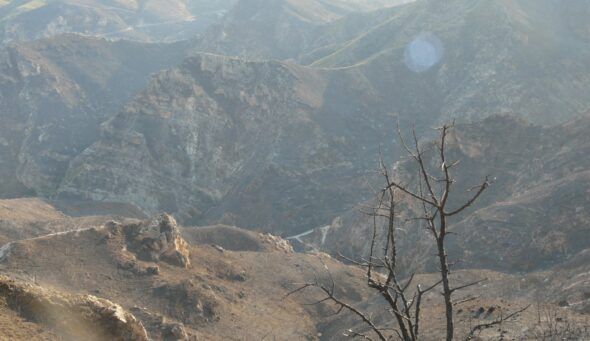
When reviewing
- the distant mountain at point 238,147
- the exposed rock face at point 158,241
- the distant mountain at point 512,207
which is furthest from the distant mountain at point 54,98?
the distant mountain at point 512,207

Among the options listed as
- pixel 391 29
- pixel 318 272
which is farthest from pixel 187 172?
pixel 391 29

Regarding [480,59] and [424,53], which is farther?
[424,53]

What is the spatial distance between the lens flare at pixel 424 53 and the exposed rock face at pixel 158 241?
2806 inches

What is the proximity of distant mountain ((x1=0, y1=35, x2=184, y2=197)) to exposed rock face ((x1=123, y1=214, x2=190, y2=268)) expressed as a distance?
46659 mm

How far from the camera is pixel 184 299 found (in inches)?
1380

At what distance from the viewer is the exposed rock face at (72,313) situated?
1689 cm

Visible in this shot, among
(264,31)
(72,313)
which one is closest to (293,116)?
(72,313)

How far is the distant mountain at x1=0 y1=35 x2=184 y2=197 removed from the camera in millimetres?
→ 84875

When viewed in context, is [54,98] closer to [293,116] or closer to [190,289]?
[293,116]

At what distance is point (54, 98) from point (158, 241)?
241 ft

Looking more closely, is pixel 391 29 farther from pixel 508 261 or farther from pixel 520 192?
pixel 508 261

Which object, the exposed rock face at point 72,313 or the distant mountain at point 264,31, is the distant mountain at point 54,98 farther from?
the exposed rock face at point 72,313

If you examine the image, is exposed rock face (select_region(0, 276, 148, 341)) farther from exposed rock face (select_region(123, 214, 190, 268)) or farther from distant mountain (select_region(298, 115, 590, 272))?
distant mountain (select_region(298, 115, 590, 272))

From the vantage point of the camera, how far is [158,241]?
41.7 m
